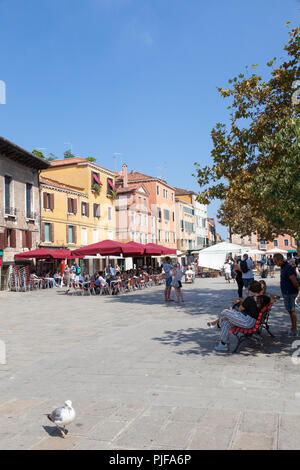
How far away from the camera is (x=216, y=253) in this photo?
2783 centimetres

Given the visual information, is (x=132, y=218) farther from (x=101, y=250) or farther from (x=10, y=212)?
(x=101, y=250)

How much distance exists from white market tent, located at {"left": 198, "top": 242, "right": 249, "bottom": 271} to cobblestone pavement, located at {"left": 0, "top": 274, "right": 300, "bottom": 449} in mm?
17949

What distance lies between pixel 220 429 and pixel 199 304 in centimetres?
1057

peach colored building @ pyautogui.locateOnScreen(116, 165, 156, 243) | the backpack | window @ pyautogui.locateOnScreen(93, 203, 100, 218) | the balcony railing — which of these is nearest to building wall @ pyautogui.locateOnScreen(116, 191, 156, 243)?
peach colored building @ pyautogui.locateOnScreen(116, 165, 156, 243)

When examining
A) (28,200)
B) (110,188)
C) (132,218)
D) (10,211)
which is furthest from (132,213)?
(10,211)

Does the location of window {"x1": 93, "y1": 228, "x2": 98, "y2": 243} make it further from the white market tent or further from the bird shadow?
the bird shadow

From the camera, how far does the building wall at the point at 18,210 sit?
2755 centimetres

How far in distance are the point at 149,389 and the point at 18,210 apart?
25994 mm

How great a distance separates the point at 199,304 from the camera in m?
14.3

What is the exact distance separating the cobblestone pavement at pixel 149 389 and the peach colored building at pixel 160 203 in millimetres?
44542

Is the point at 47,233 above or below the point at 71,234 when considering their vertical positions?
below

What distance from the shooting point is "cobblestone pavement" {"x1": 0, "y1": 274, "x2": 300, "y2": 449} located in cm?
368

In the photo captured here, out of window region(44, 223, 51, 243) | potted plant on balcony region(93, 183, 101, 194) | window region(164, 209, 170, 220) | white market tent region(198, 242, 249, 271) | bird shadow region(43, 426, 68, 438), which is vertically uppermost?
potted plant on balcony region(93, 183, 101, 194)

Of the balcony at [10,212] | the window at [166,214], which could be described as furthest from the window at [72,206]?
the window at [166,214]
